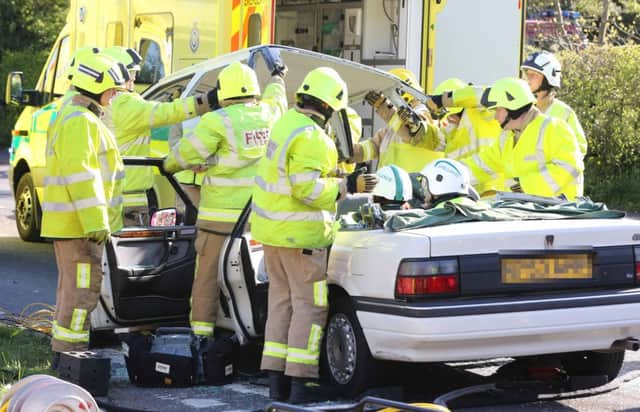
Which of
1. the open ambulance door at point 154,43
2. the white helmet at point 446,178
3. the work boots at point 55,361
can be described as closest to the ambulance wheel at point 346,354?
the white helmet at point 446,178

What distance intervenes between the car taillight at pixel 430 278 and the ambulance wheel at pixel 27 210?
784cm

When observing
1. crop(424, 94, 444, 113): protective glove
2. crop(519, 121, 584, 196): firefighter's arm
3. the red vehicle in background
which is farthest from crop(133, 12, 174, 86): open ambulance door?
the red vehicle in background

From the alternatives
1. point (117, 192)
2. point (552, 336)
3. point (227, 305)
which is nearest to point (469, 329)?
point (552, 336)

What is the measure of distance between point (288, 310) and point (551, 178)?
207 centimetres

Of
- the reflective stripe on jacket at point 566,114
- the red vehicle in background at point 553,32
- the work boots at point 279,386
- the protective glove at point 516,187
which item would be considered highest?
the red vehicle in background at point 553,32

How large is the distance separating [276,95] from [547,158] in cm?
181

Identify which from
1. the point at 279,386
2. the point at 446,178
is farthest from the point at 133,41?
the point at 279,386

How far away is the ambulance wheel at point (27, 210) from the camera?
13.4 m

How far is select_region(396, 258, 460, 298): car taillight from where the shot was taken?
6180 millimetres

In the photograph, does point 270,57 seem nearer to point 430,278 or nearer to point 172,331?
point 172,331

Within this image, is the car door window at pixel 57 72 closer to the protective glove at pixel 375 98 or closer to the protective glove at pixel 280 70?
the protective glove at pixel 375 98

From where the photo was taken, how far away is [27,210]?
533 inches

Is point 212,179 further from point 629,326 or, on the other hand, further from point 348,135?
point 629,326

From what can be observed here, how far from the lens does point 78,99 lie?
741 cm
